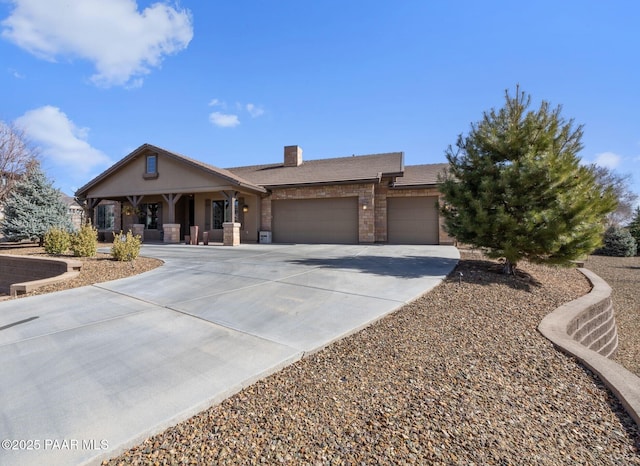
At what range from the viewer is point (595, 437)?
6.82 feet

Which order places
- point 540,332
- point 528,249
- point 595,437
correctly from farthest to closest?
point 528,249
point 540,332
point 595,437

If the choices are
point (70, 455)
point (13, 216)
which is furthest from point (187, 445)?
point (13, 216)

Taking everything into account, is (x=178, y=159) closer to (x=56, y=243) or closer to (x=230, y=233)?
(x=230, y=233)

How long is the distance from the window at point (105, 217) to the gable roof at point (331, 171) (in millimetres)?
9709

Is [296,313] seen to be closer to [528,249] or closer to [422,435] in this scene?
[422,435]

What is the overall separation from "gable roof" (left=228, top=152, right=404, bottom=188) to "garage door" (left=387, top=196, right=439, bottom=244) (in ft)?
6.00

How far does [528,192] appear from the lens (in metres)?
6.55

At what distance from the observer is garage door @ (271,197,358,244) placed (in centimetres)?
1538

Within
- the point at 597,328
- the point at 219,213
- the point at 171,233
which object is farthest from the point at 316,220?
the point at 597,328

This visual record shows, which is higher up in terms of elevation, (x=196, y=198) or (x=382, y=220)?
(x=196, y=198)

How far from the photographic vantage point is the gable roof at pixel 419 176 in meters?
15.0

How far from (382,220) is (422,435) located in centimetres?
1401

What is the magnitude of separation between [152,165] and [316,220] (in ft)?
32.3

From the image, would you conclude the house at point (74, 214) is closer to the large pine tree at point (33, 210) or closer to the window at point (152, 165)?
the large pine tree at point (33, 210)
